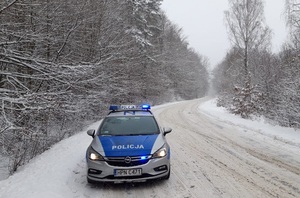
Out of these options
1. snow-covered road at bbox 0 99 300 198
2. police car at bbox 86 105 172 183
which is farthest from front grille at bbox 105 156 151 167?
snow-covered road at bbox 0 99 300 198

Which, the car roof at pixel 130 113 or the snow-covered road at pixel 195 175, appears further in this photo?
the car roof at pixel 130 113

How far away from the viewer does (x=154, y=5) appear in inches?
1542

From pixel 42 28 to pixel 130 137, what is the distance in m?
7.60

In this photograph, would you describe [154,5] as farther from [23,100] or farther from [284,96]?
[23,100]

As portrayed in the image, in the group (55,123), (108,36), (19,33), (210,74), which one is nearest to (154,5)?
(108,36)

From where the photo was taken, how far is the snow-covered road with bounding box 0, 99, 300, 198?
5.59 metres

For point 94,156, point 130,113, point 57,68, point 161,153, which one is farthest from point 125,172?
point 57,68

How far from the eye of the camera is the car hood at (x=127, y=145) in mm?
5762

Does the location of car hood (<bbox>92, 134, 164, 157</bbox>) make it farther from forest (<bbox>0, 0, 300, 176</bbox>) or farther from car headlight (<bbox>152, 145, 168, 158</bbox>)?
forest (<bbox>0, 0, 300, 176</bbox>)

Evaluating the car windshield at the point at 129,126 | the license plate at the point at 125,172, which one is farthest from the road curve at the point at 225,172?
the car windshield at the point at 129,126

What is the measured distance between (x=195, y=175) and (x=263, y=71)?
14931 mm

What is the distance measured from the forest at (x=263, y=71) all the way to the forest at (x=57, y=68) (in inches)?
342

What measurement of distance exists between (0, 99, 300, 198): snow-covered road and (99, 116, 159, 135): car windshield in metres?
1.18

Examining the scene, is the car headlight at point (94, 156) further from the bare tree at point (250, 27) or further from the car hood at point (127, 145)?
the bare tree at point (250, 27)
